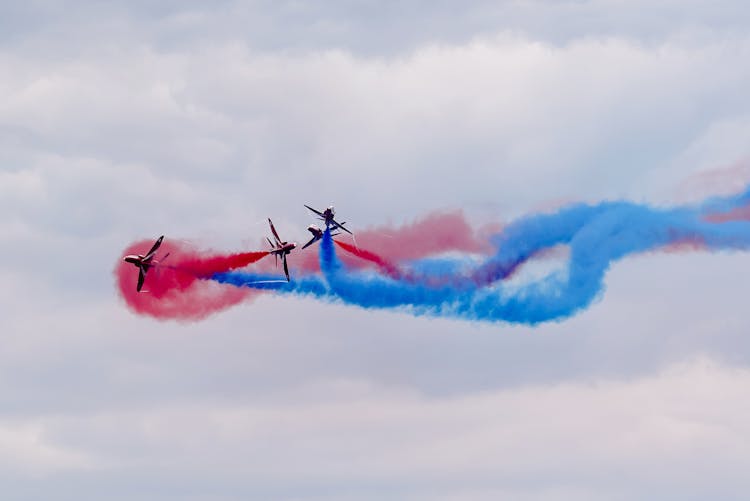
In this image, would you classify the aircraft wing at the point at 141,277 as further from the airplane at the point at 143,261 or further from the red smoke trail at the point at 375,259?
the red smoke trail at the point at 375,259

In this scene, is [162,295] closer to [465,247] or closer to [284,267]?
[284,267]

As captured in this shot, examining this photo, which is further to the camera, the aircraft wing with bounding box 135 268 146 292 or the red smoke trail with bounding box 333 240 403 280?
the aircraft wing with bounding box 135 268 146 292

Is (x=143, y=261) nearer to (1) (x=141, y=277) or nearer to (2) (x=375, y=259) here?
(1) (x=141, y=277)

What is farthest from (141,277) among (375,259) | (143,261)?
(375,259)

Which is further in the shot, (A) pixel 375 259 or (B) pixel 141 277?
(B) pixel 141 277

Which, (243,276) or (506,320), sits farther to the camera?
(243,276)

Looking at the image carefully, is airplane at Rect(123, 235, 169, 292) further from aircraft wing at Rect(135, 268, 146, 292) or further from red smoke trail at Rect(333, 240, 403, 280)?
red smoke trail at Rect(333, 240, 403, 280)

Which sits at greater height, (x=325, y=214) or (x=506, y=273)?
(x=325, y=214)

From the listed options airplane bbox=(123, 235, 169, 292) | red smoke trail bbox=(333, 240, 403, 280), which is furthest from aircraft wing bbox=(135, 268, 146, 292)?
red smoke trail bbox=(333, 240, 403, 280)

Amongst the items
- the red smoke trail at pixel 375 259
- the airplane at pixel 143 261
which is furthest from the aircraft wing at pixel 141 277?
the red smoke trail at pixel 375 259

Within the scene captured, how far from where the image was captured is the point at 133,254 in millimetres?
105625

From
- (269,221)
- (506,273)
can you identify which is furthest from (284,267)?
(506,273)

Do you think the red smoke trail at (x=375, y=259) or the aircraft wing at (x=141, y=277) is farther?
the aircraft wing at (x=141, y=277)

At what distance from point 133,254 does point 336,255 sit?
1619 centimetres
